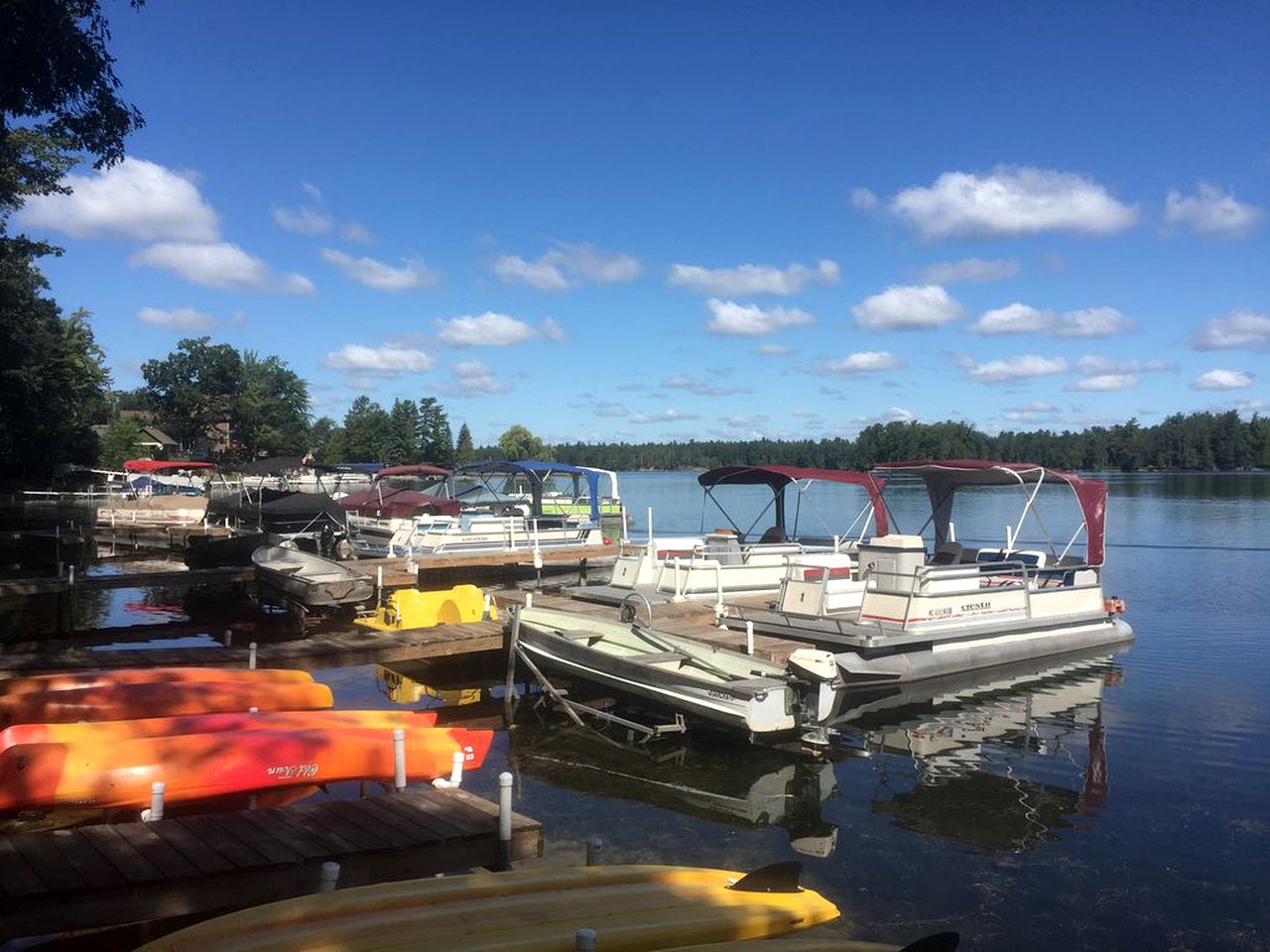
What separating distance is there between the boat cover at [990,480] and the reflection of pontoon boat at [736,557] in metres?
1.28

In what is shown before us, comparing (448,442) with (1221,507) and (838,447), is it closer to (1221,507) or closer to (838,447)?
(838,447)

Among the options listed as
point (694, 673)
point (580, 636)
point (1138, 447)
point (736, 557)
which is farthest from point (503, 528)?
point (1138, 447)

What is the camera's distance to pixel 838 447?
96.2 metres

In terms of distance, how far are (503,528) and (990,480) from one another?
14.8 m

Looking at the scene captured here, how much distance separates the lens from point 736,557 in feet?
64.6

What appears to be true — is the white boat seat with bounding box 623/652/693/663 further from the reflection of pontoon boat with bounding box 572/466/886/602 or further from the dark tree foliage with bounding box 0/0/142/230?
the dark tree foliage with bounding box 0/0/142/230

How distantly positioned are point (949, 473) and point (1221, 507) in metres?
53.8

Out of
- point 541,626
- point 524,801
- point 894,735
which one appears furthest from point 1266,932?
point 541,626

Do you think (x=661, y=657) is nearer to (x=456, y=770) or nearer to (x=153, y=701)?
(x=456, y=770)

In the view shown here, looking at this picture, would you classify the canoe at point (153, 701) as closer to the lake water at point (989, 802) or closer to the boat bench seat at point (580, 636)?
the lake water at point (989, 802)

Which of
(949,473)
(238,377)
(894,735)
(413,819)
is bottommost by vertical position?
(894,735)

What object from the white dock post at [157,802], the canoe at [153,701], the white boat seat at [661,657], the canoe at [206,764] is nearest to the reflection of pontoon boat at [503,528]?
the canoe at [153,701]

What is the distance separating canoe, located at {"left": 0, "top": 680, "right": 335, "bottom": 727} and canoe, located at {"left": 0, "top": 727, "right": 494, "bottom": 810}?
2.07 metres

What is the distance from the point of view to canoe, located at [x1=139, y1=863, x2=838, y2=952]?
471 centimetres
